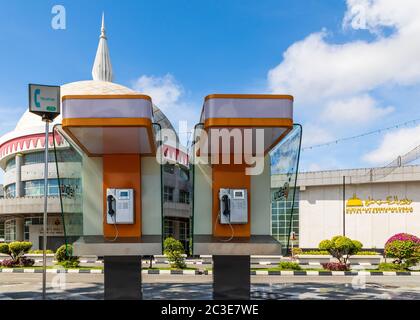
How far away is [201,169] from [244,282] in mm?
2532

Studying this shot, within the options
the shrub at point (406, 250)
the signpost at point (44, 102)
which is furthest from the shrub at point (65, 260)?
the shrub at point (406, 250)

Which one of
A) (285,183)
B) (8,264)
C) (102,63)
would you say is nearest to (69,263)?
(8,264)

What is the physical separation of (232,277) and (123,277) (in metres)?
2.28

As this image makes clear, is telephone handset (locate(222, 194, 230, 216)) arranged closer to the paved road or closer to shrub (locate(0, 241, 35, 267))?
the paved road

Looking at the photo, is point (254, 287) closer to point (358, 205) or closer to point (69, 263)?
point (69, 263)

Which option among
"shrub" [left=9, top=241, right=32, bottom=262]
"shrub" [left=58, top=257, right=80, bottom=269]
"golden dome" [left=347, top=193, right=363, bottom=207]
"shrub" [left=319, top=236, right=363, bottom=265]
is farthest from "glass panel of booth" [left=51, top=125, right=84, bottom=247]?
"golden dome" [left=347, top=193, right=363, bottom=207]

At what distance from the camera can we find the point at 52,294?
12.2 metres

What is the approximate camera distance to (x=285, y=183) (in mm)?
7996

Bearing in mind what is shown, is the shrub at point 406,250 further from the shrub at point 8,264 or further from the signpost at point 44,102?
the shrub at point 8,264

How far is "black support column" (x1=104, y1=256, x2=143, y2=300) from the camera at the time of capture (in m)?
7.69

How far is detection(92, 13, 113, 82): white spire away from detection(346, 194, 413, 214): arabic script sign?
Answer: 3700 centimetres

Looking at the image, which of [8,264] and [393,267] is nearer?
[393,267]

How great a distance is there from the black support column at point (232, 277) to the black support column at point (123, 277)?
5.43ft
